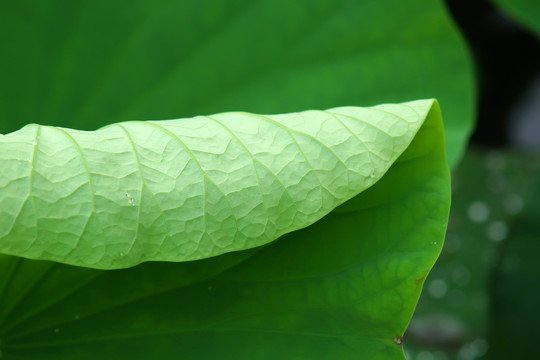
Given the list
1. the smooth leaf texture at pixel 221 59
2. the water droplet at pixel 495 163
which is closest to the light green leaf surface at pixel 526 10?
the smooth leaf texture at pixel 221 59

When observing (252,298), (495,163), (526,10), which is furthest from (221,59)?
(495,163)

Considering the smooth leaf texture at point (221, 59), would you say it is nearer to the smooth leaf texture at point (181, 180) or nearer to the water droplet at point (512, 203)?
the smooth leaf texture at point (181, 180)

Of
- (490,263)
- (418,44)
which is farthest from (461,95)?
(490,263)

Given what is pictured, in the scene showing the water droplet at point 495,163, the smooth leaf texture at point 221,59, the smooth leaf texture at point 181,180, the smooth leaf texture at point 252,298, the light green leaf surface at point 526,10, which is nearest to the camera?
the smooth leaf texture at point 181,180

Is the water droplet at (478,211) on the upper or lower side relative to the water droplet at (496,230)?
upper

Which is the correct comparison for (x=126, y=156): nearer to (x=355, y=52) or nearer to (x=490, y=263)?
(x=355, y=52)

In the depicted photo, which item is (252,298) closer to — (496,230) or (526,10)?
(526,10)
